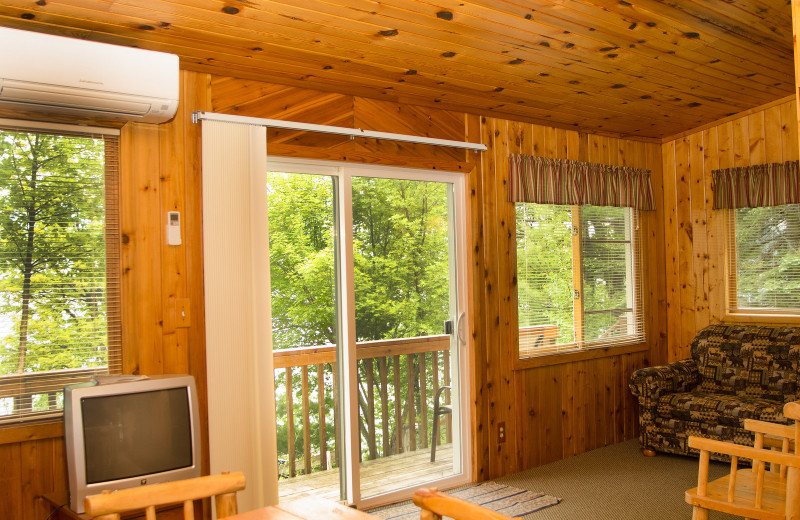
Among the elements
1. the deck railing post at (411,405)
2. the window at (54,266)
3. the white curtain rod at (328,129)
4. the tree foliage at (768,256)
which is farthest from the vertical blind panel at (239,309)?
the tree foliage at (768,256)

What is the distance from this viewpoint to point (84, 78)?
9.25 feet

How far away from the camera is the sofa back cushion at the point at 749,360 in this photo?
4941 mm

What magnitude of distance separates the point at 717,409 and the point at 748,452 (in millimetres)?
2484

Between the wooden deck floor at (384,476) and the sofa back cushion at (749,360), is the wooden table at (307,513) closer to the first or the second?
the wooden deck floor at (384,476)

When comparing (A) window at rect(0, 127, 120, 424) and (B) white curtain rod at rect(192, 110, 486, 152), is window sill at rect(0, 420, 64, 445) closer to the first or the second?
(A) window at rect(0, 127, 120, 424)

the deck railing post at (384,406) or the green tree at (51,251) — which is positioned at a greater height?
the green tree at (51,251)

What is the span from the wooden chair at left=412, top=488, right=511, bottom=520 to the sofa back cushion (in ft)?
13.4

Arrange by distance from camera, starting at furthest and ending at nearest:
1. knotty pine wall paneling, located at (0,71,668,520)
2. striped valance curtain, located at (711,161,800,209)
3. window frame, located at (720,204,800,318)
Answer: window frame, located at (720,204,800,318)
striped valance curtain, located at (711,161,800,209)
knotty pine wall paneling, located at (0,71,668,520)

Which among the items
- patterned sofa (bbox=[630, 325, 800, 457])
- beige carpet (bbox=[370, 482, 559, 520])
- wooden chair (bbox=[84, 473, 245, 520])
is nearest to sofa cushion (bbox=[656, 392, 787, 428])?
patterned sofa (bbox=[630, 325, 800, 457])

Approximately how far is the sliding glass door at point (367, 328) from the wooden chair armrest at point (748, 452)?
6.62ft

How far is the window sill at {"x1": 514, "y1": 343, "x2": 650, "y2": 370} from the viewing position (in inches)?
195

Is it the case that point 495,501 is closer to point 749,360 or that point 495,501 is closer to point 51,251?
point 749,360

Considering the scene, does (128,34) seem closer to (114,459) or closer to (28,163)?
(28,163)

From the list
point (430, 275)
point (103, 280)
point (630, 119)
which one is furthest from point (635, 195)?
point (103, 280)
